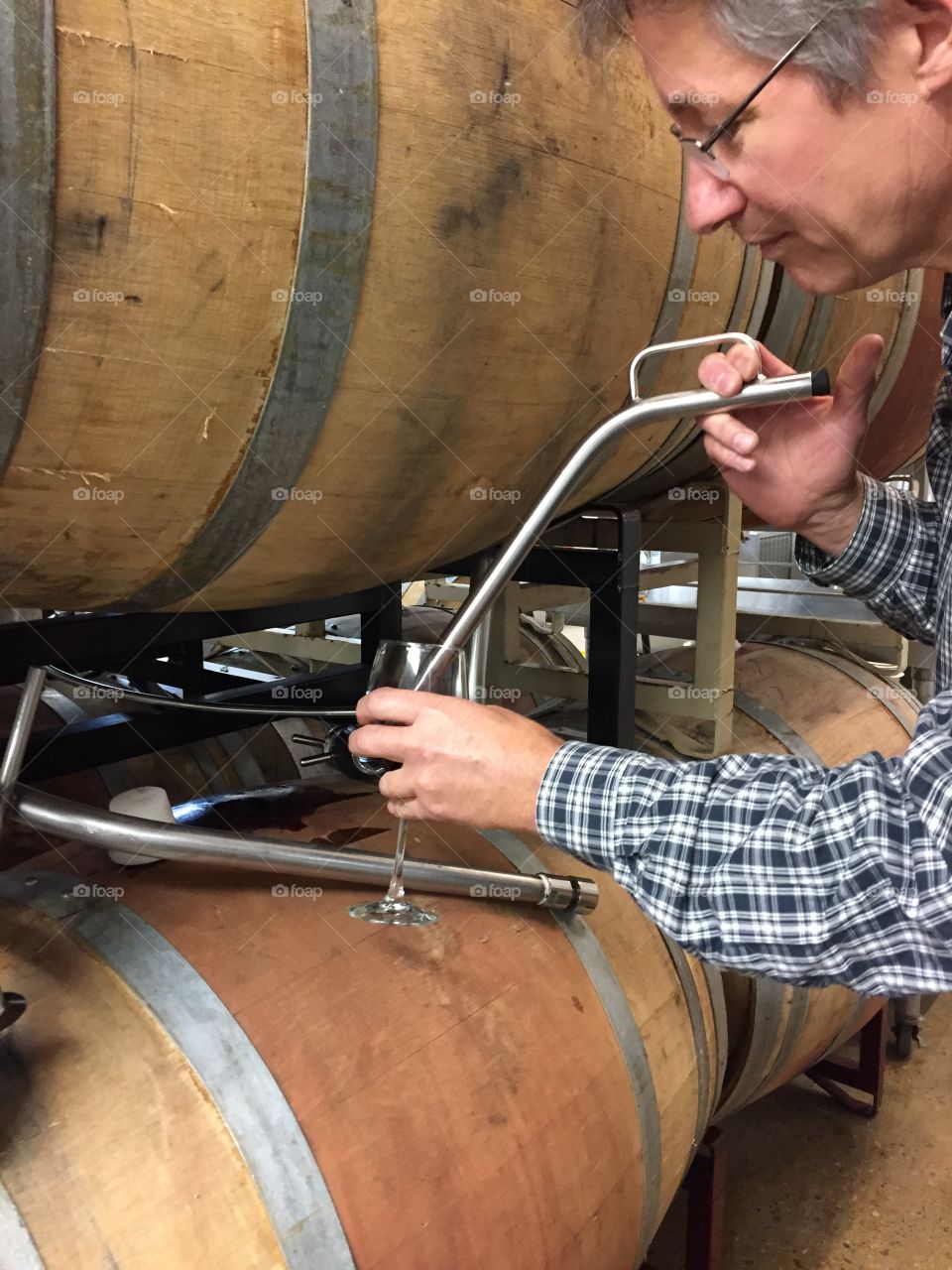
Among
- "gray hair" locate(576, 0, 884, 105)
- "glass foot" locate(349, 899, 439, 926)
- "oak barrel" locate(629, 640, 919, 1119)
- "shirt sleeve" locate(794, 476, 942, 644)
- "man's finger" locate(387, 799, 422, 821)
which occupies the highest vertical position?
"gray hair" locate(576, 0, 884, 105)

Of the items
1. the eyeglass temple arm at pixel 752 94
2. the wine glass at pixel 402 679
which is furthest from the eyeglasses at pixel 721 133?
the wine glass at pixel 402 679

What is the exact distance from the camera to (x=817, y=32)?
755 millimetres

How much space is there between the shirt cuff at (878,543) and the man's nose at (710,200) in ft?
1.71

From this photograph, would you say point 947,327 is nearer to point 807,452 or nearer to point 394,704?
point 807,452

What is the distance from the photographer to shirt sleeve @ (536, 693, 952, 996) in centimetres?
73

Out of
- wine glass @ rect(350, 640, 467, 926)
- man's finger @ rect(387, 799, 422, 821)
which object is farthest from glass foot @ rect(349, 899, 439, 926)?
man's finger @ rect(387, 799, 422, 821)

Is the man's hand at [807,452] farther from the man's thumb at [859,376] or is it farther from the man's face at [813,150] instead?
the man's face at [813,150]

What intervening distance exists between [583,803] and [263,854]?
390 millimetres

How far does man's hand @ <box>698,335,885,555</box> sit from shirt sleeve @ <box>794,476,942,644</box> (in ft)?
0.07

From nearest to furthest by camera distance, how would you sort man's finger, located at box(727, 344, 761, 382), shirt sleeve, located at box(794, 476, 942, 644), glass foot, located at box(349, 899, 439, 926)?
man's finger, located at box(727, 344, 761, 382) → glass foot, located at box(349, 899, 439, 926) → shirt sleeve, located at box(794, 476, 942, 644)

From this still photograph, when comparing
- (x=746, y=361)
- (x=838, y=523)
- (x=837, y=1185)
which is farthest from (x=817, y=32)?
(x=837, y=1185)

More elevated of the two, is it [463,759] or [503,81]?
[503,81]

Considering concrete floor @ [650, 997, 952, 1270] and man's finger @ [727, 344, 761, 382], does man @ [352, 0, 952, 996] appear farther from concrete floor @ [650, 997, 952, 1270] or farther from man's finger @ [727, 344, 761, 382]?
concrete floor @ [650, 997, 952, 1270]

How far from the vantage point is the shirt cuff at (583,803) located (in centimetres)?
84
